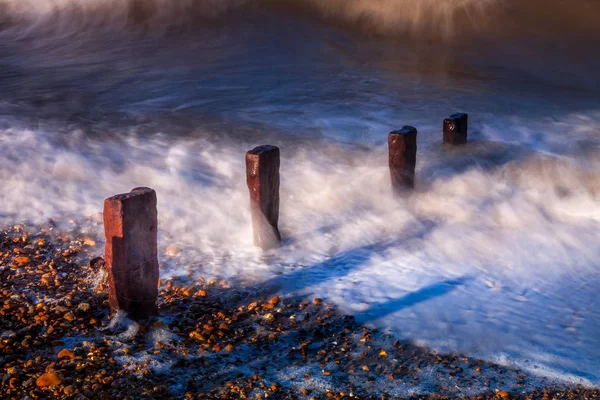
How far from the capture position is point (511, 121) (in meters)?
9.77

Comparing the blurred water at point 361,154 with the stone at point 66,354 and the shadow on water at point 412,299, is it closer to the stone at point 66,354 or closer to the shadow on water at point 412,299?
the shadow on water at point 412,299

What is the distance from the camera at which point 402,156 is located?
6004 mm

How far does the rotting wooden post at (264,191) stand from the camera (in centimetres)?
479

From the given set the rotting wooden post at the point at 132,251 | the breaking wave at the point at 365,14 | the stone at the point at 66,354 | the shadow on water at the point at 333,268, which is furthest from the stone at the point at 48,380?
the breaking wave at the point at 365,14

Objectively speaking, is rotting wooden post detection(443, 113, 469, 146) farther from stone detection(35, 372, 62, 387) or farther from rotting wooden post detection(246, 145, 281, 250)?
stone detection(35, 372, 62, 387)

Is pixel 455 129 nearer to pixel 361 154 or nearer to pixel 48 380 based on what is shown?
pixel 361 154

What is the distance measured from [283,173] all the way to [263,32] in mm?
10637

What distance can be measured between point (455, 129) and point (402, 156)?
4.70 feet

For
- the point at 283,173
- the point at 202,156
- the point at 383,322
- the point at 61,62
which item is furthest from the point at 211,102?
the point at 383,322

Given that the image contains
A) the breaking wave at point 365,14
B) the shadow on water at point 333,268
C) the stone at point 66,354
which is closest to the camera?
the stone at point 66,354

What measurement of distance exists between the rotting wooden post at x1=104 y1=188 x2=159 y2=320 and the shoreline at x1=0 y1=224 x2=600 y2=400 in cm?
12

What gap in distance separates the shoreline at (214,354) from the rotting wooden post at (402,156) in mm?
2135

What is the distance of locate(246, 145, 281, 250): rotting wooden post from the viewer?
4.79 m

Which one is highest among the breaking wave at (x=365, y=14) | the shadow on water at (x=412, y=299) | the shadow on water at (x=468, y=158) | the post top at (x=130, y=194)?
the breaking wave at (x=365, y=14)
